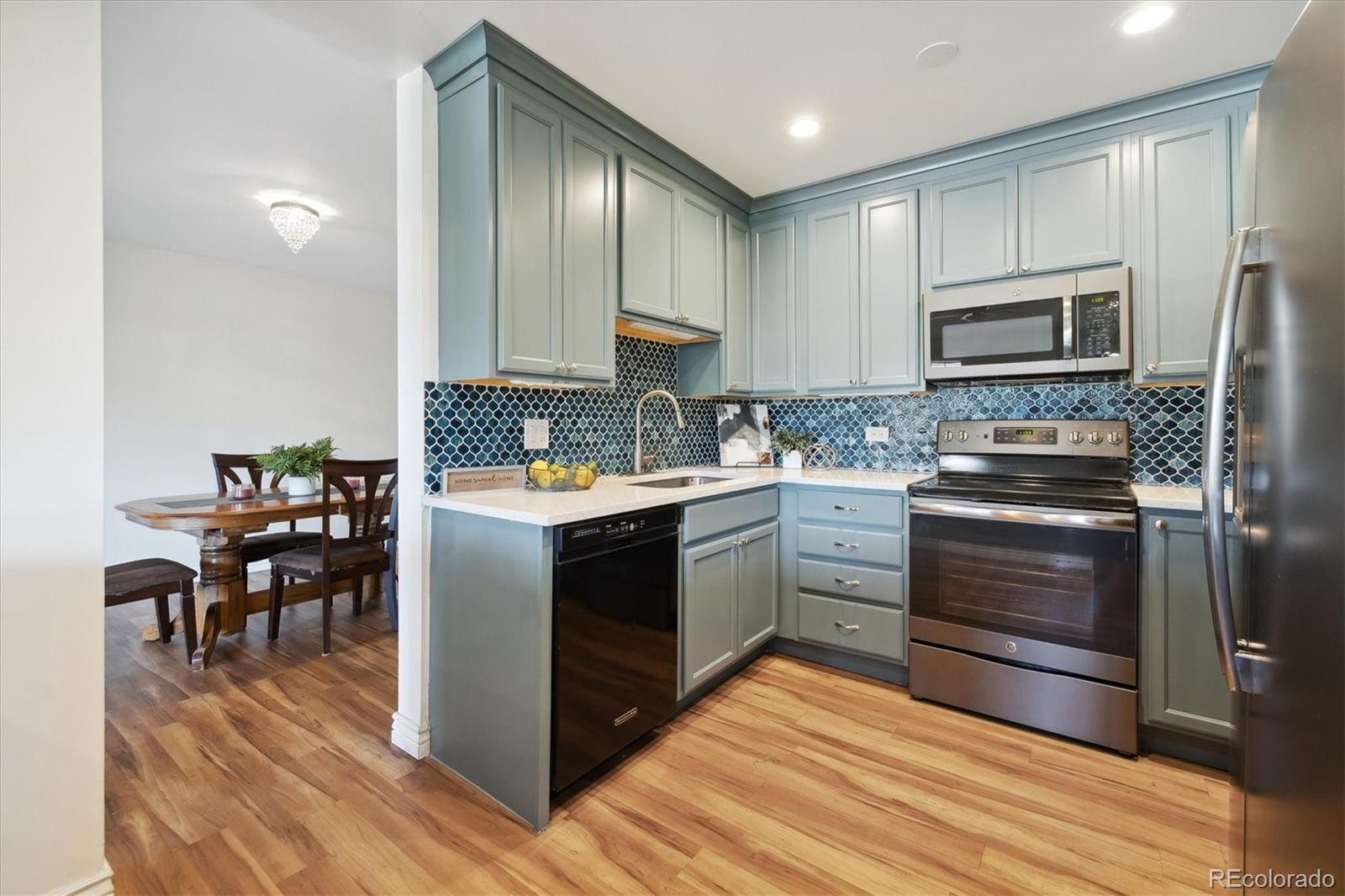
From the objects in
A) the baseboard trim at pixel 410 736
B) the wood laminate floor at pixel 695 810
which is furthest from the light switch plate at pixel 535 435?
the wood laminate floor at pixel 695 810

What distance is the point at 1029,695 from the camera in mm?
2213

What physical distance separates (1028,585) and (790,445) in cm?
142

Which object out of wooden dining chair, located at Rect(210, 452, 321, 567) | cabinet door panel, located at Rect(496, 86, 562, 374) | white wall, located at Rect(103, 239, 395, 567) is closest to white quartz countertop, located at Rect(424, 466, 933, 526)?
cabinet door panel, located at Rect(496, 86, 562, 374)

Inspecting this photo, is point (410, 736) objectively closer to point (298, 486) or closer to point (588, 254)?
point (588, 254)

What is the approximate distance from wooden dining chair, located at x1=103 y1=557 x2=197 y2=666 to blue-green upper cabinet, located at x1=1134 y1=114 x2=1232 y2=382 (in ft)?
14.7

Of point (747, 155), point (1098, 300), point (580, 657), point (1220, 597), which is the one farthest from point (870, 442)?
point (1220, 597)

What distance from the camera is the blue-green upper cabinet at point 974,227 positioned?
2650 mm

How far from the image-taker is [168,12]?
186 centimetres

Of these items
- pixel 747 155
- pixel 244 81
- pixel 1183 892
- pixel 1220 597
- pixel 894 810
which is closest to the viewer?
pixel 1220 597

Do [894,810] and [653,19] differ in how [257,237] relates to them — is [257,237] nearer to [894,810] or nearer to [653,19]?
[653,19]

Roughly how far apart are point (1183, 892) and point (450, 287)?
2.74 m

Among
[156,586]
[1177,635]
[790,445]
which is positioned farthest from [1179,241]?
[156,586]

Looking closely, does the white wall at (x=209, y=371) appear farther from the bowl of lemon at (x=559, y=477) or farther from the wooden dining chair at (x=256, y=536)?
the bowl of lemon at (x=559, y=477)

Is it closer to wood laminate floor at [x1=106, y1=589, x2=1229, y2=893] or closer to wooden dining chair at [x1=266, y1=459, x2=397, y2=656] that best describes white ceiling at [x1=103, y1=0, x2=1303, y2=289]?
wooden dining chair at [x1=266, y1=459, x2=397, y2=656]
